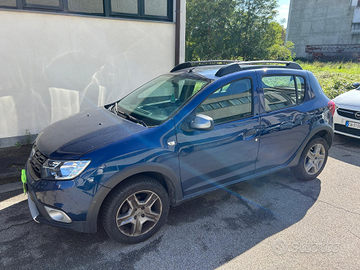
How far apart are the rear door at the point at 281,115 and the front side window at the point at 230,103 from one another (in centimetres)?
20

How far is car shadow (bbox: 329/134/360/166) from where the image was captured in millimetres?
4863

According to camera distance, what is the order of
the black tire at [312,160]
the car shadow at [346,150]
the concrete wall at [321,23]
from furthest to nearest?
Answer: the concrete wall at [321,23] < the car shadow at [346,150] < the black tire at [312,160]

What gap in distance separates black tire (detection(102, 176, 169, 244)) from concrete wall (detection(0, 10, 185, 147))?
3.69 meters

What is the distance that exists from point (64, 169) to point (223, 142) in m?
1.63

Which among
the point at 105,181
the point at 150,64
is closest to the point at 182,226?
the point at 105,181

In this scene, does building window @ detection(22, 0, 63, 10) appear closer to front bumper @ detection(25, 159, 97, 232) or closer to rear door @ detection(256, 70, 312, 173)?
front bumper @ detection(25, 159, 97, 232)

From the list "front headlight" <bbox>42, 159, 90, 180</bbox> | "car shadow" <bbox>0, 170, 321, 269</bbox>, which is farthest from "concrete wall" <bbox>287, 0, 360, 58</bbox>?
"front headlight" <bbox>42, 159, 90, 180</bbox>

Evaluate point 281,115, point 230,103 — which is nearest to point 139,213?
point 230,103

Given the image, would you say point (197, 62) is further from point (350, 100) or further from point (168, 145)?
point (350, 100)

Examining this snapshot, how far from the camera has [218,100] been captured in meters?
2.91

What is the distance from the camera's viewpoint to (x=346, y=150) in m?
5.36

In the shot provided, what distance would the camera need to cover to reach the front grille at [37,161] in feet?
7.85

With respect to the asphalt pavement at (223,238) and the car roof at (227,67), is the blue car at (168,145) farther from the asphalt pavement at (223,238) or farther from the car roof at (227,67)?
the asphalt pavement at (223,238)

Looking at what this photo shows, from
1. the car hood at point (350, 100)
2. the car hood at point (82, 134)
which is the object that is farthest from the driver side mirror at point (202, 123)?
the car hood at point (350, 100)
